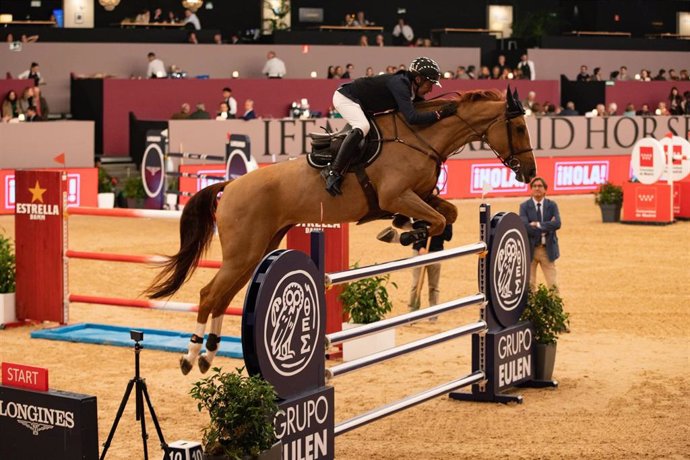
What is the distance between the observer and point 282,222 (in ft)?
30.0

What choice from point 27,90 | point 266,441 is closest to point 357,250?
point 27,90

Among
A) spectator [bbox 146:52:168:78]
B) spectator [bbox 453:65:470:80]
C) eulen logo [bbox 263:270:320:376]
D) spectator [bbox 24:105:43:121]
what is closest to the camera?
eulen logo [bbox 263:270:320:376]

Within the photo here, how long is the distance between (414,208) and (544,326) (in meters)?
1.66

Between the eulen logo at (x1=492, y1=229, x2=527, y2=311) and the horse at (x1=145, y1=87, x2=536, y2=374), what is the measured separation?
18.6 inches

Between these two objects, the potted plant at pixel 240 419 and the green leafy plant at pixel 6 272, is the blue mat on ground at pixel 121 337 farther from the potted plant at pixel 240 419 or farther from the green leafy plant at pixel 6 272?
the potted plant at pixel 240 419

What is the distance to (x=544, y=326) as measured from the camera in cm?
949

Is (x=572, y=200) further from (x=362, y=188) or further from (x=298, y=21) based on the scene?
(x=362, y=188)

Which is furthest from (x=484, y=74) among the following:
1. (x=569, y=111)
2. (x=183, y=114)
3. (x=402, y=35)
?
(x=183, y=114)

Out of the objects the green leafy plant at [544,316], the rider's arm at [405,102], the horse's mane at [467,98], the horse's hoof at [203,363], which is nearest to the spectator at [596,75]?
the green leafy plant at [544,316]

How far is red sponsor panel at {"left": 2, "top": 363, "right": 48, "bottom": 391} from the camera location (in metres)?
5.48

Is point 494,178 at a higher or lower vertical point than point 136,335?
higher

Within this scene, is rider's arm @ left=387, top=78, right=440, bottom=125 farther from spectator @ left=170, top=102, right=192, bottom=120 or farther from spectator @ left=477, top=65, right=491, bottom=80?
spectator @ left=477, top=65, right=491, bottom=80

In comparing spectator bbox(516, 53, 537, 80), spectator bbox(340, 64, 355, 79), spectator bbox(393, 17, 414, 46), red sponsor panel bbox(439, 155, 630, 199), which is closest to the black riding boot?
red sponsor panel bbox(439, 155, 630, 199)

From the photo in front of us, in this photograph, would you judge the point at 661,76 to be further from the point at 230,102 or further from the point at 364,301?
the point at 364,301
